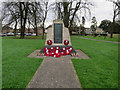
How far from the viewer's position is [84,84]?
9.16 ft

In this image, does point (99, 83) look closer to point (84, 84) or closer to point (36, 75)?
point (84, 84)

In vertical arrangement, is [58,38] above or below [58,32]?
below

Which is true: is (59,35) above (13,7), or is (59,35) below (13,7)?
below

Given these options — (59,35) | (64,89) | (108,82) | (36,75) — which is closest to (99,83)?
(108,82)

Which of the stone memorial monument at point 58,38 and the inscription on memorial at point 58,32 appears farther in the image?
the inscription on memorial at point 58,32

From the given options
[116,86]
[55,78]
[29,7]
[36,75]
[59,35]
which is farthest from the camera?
[29,7]

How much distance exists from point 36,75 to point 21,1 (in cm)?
2175

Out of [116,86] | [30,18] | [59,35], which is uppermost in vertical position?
[30,18]

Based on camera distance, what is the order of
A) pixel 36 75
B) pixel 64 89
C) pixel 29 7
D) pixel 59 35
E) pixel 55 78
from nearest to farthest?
1. pixel 64 89
2. pixel 55 78
3. pixel 36 75
4. pixel 59 35
5. pixel 29 7

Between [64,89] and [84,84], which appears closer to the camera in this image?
[64,89]

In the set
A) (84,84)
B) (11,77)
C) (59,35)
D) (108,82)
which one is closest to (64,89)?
(84,84)

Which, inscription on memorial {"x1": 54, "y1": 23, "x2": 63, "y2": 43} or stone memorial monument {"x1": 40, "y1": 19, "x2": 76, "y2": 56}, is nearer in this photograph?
stone memorial monument {"x1": 40, "y1": 19, "x2": 76, "y2": 56}

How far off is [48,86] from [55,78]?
0.50 m

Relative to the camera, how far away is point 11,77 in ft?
10.5
